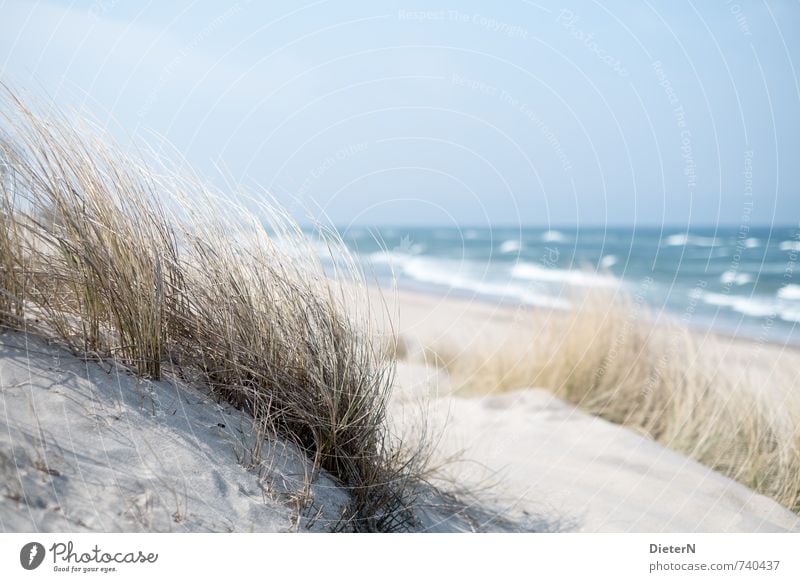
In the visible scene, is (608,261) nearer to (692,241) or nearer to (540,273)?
(540,273)

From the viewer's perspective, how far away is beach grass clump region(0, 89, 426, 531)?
1.91 metres

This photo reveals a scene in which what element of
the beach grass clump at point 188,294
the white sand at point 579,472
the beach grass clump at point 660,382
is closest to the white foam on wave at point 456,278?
the beach grass clump at point 660,382

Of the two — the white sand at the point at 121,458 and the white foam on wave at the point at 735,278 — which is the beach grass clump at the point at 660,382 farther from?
the white foam on wave at the point at 735,278

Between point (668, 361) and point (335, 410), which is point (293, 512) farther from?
point (668, 361)

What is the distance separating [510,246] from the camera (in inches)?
1000

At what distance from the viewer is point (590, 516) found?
2777 millimetres

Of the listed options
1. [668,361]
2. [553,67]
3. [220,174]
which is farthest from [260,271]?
[553,67]

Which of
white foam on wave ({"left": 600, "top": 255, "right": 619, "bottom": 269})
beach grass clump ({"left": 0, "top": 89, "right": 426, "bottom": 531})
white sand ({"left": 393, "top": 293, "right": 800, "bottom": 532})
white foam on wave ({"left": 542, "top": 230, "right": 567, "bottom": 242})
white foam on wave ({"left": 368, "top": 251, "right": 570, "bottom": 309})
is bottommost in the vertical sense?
white foam on wave ({"left": 368, "top": 251, "right": 570, "bottom": 309})

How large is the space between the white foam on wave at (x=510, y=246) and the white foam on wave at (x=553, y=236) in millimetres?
2291

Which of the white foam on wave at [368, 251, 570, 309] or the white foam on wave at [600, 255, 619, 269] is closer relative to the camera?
the white foam on wave at [368, 251, 570, 309]

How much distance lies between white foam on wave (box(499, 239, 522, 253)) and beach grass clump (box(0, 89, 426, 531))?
21747 millimetres
